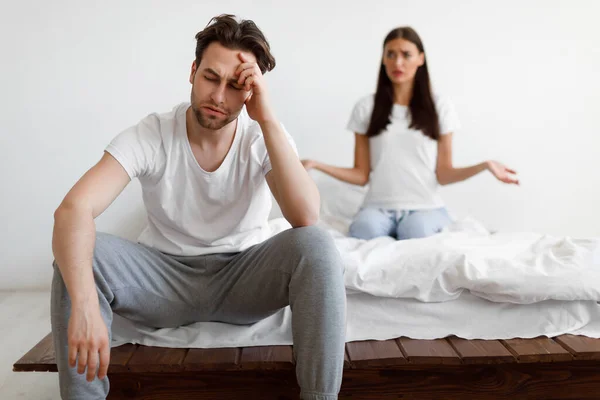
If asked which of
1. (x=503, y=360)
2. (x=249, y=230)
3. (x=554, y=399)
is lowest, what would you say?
(x=554, y=399)

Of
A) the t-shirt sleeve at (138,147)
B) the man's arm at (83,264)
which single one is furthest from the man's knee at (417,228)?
the man's arm at (83,264)

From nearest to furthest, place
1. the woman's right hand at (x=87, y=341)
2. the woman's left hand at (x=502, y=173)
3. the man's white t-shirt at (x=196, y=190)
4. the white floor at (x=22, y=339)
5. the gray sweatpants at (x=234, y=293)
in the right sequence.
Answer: the woman's right hand at (x=87, y=341)
the gray sweatpants at (x=234, y=293)
the man's white t-shirt at (x=196, y=190)
the white floor at (x=22, y=339)
the woman's left hand at (x=502, y=173)

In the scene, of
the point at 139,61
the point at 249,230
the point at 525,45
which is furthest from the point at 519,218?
the point at 139,61

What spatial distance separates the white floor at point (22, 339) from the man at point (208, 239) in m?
0.56

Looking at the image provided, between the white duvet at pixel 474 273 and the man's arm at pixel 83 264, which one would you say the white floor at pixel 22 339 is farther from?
the white duvet at pixel 474 273

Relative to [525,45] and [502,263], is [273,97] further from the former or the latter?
[502,263]

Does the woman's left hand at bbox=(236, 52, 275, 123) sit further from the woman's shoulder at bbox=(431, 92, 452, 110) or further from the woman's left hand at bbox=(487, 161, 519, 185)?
the woman's shoulder at bbox=(431, 92, 452, 110)

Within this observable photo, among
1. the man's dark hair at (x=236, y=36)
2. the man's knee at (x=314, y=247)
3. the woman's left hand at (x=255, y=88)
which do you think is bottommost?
the man's knee at (x=314, y=247)

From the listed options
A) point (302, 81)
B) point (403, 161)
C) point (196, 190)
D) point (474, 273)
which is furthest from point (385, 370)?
point (302, 81)

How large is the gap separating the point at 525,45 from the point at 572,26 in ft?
0.78

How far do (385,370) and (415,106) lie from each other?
1274mm

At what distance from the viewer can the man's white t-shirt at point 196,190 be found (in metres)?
1.59

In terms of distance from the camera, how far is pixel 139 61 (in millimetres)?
2779

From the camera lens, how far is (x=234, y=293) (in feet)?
4.97
